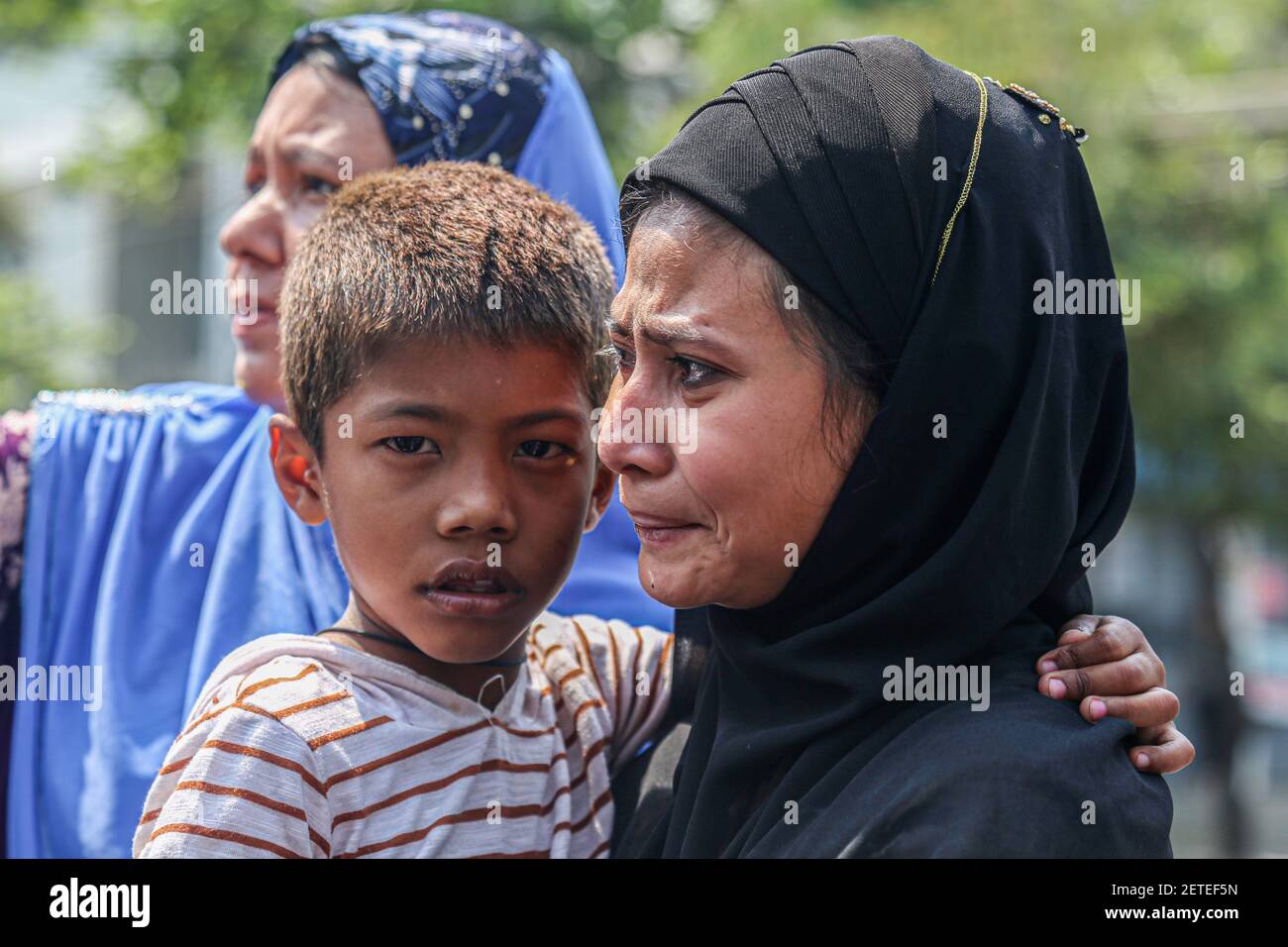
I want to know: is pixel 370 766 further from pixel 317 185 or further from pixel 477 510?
pixel 317 185

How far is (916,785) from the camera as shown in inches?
54.7

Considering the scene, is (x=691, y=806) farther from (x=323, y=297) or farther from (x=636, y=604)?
(x=323, y=297)

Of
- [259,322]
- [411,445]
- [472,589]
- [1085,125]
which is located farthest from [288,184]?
[1085,125]

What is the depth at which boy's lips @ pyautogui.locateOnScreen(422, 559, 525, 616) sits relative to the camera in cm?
173

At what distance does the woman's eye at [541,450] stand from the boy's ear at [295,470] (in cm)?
32

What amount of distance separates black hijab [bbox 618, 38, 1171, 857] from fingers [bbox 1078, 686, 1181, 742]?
0.06 feet

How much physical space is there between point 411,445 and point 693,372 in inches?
15.8

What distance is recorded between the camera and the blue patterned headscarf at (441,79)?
97.5 inches

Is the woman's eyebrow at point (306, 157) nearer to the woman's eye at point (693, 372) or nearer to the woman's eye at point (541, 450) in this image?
the woman's eye at point (541, 450)

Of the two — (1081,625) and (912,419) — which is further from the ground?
(912,419)

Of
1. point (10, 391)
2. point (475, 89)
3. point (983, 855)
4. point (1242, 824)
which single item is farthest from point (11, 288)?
point (1242, 824)

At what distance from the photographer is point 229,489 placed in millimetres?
2473

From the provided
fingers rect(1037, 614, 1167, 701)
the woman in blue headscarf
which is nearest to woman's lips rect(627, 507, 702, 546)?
fingers rect(1037, 614, 1167, 701)

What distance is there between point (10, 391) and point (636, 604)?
521 centimetres
